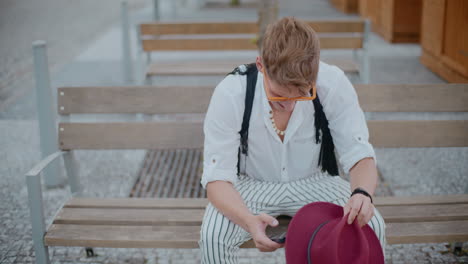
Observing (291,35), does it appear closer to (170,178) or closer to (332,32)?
(170,178)

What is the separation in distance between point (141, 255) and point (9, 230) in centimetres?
101

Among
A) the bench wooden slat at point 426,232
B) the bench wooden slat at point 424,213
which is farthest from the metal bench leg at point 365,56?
the bench wooden slat at point 426,232

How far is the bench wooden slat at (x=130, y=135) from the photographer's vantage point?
3.15 meters

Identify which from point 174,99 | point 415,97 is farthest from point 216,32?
point 415,97

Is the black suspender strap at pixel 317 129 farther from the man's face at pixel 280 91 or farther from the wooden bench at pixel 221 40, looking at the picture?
the wooden bench at pixel 221 40

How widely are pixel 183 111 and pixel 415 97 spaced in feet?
Answer: 4.50

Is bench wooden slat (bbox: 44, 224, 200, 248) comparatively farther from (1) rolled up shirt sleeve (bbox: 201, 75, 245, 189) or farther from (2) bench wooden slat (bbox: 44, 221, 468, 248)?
(1) rolled up shirt sleeve (bbox: 201, 75, 245, 189)

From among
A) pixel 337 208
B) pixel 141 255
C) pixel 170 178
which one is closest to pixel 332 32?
pixel 170 178

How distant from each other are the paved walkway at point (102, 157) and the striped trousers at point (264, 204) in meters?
0.83

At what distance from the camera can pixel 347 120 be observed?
8.02 ft

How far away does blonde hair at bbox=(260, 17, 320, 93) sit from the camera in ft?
6.57

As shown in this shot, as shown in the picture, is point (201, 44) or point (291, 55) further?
point (201, 44)

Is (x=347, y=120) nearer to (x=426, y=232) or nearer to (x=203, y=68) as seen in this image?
(x=426, y=232)

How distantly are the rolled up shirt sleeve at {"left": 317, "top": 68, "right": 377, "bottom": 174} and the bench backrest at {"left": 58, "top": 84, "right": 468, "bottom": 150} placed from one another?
729 mm
